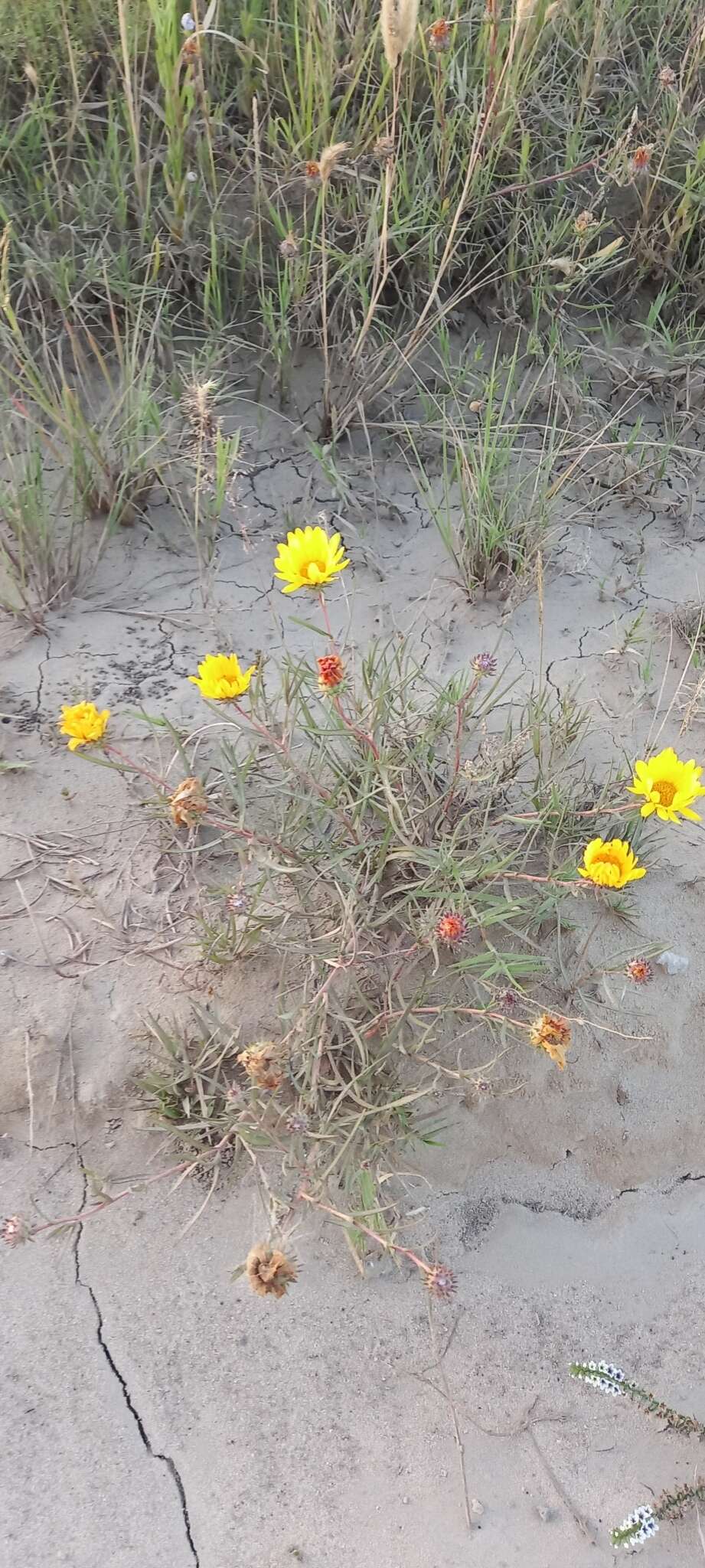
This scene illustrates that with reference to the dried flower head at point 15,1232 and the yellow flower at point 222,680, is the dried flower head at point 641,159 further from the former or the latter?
the dried flower head at point 15,1232

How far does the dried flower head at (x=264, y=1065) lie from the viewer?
1.27m

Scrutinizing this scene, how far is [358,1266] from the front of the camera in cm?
140

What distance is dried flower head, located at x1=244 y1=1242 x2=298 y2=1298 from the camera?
117cm

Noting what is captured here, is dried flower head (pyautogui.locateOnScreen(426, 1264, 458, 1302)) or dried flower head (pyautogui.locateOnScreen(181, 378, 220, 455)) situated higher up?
dried flower head (pyautogui.locateOnScreen(181, 378, 220, 455))

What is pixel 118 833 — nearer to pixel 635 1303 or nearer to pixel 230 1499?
pixel 230 1499

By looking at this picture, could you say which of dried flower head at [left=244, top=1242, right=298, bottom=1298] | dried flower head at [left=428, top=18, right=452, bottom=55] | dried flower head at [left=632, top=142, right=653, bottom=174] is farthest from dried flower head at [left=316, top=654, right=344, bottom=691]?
dried flower head at [left=632, top=142, right=653, bottom=174]

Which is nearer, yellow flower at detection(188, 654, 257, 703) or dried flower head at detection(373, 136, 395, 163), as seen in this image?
yellow flower at detection(188, 654, 257, 703)

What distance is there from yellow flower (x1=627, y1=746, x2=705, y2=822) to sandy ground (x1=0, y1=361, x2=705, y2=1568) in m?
0.38

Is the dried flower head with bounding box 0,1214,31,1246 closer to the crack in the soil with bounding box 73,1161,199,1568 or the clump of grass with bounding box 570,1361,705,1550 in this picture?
the crack in the soil with bounding box 73,1161,199,1568

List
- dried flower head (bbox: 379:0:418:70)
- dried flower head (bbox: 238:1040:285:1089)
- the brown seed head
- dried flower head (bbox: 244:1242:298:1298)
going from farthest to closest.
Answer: the brown seed head → dried flower head (bbox: 379:0:418:70) → dried flower head (bbox: 238:1040:285:1089) → dried flower head (bbox: 244:1242:298:1298)

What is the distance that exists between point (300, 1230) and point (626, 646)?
1286 mm

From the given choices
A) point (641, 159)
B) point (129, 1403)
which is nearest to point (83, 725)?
point (129, 1403)

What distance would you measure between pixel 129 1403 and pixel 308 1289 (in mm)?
280

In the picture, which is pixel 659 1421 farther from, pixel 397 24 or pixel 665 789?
pixel 397 24
